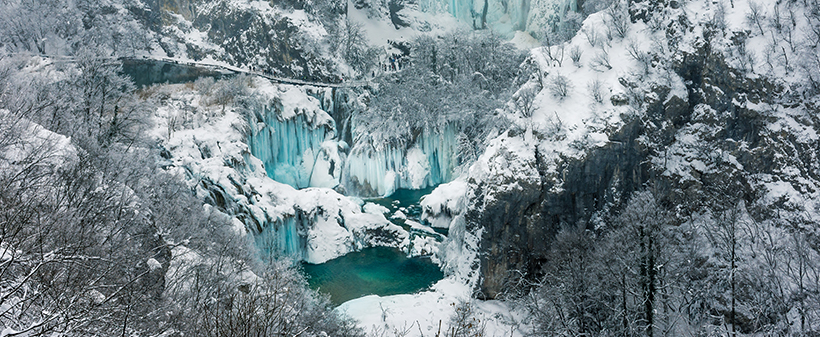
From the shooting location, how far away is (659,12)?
21547mm

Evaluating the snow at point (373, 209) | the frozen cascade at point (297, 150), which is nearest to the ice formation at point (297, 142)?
the frozen cascade at point (297, 150)

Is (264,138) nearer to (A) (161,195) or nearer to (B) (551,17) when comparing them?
(A) (161,195)

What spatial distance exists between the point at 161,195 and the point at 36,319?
12.7 metres

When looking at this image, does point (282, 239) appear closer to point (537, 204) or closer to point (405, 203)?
point (405, 203)

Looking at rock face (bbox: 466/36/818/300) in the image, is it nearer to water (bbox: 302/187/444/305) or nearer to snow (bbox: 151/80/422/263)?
water (bbox: 302/187/444/305)

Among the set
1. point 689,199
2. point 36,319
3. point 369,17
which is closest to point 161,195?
point 36,319

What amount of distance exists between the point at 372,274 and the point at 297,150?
14063 mm

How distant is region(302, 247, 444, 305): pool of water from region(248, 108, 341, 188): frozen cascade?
10.1 m

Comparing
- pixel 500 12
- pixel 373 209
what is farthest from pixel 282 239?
pixel 500 12

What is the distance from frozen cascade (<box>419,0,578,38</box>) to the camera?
45.6m

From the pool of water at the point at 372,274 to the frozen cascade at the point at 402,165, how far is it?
31.0 ft

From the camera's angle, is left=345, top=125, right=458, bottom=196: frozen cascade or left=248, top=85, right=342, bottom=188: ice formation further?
left=345, top=125, right=458, bottom=196: frozen cascade

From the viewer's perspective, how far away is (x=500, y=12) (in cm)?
5125

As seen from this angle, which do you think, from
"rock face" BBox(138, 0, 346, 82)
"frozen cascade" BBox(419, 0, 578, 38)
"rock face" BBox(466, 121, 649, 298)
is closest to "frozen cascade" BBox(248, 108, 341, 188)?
"rock face" BBox(138, 0, 346, 82)
